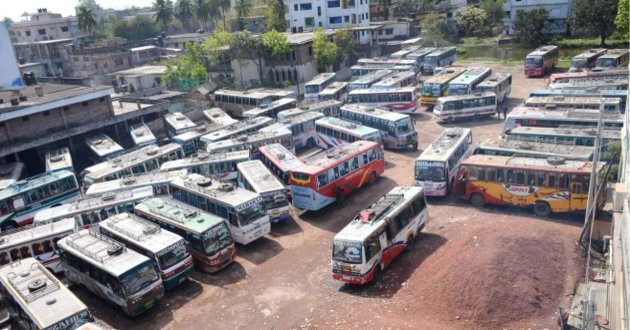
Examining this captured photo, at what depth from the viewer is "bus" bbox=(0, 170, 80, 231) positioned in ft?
91.2

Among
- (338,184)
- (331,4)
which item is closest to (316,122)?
(338,184)

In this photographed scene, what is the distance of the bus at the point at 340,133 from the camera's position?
3203cm

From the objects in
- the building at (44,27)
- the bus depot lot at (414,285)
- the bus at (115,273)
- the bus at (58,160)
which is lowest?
the bus depot lot at (414,285)

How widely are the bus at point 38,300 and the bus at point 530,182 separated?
1849cm

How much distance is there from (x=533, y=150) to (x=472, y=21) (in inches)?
2595

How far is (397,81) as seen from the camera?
46.5 meters

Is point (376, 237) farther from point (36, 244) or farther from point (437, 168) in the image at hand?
point (36, 244)

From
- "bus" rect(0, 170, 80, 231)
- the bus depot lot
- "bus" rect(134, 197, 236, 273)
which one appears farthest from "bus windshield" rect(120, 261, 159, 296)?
"bus" rect(0, 170, 80, 231)

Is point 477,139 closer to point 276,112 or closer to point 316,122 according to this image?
point 316,122

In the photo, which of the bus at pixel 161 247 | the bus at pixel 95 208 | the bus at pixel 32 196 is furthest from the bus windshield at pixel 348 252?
the bus at pixel 32 196

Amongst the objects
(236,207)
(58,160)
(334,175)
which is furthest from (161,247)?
(58,160)

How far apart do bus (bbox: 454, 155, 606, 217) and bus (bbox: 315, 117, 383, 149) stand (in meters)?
7.93

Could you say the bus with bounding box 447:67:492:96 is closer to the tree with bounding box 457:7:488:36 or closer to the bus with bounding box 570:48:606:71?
the bus with bounding box 570:48:606:71

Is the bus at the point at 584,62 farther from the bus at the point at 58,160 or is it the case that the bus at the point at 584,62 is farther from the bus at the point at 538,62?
the bus at the point at 58,160
